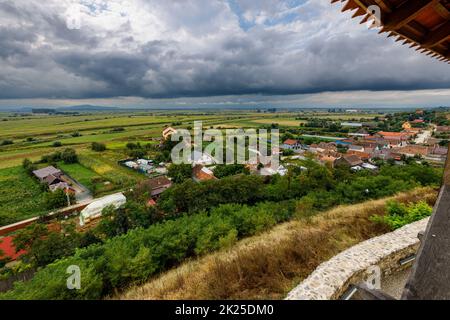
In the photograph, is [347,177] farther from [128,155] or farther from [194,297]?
[128,155]

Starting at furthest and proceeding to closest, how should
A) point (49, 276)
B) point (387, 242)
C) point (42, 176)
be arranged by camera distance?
point (42, 176), point (49, 276), point (387, 242)

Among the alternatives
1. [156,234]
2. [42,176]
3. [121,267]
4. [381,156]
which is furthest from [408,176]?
[42,176]

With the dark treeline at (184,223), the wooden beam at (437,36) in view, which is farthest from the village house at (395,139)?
the wooden beam at (437,36)

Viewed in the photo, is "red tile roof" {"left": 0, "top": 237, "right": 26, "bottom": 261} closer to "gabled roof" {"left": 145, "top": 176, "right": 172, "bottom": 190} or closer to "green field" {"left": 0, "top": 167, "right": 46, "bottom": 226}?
"green field" {"left": 0, "top": 167, "right": 46, "bottom": 226}

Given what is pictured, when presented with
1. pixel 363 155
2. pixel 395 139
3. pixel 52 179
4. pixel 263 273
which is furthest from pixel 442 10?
pixel 395 139

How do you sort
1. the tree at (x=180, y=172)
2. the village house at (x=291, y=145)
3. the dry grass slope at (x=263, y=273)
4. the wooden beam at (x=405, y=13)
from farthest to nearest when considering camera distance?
the village house at (x=291, y=145), the tree at (x=180, y=172), the dry grass slope at (x=263, y=273), the wooden beam at (x=405, y=13)

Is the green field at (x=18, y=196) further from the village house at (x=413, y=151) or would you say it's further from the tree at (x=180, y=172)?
the village house at (x=413, y=151)
